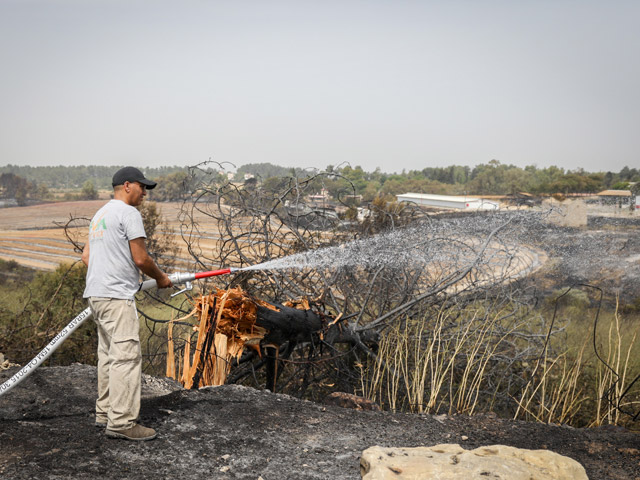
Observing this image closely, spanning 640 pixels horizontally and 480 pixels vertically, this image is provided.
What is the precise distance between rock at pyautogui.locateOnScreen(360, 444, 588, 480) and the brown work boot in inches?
53.3

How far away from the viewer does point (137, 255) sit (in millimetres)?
3352

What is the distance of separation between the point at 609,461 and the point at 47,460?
10.9 ft

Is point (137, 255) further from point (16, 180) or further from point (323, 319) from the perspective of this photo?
point (16, 180)

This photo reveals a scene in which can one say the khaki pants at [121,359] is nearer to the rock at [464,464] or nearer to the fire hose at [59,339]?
the fire hose at [59,339]

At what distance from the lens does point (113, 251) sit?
3379mm

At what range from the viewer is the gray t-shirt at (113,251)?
133 inches

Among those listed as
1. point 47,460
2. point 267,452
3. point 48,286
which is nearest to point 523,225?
point 267,452

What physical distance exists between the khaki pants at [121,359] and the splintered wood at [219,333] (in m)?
1.36

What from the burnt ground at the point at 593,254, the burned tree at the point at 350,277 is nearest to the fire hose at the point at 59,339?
the burned tree at the point at 350,277

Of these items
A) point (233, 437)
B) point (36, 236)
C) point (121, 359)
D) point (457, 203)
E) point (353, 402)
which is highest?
point (457, 203)

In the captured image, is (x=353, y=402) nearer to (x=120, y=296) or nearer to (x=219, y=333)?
(x=219, y=333)

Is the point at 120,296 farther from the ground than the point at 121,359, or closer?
farther from the ground

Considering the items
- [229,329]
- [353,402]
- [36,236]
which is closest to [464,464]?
[353,402]

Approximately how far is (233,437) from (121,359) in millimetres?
856
